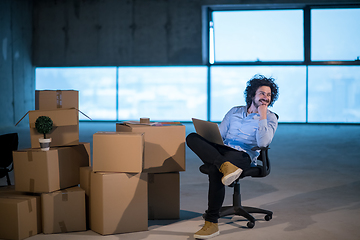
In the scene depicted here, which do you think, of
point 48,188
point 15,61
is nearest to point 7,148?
point 48,188

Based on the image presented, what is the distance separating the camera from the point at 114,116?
1043 cm

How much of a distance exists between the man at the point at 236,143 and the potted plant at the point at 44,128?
0.91 meters

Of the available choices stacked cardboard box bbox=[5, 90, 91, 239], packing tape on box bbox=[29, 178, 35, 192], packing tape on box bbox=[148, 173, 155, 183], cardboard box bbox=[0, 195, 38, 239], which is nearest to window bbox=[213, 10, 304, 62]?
packing tape on box bbox=[148, 173, 155, 183]

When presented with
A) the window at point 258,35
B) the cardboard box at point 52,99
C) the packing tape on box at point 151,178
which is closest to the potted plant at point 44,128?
the cardboard box at point 52,99

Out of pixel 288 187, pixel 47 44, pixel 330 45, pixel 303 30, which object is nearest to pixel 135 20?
pixel 47 44

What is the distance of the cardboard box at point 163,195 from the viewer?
107 inches

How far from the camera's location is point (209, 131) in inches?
102

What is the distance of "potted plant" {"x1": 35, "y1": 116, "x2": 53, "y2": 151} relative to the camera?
2.45 metres

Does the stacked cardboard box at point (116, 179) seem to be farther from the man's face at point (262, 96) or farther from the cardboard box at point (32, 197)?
the man's face at point (262, 96)

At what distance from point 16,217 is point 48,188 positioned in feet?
0.81

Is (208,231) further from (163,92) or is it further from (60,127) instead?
(163,92)

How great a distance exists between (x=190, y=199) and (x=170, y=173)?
63 centimetres

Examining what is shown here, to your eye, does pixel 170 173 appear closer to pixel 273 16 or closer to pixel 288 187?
pixel 288 187

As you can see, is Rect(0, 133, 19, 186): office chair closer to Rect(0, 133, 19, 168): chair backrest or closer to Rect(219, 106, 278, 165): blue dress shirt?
Rect(0, 133, 19, 168): chair backrest
